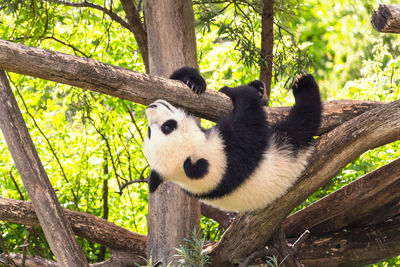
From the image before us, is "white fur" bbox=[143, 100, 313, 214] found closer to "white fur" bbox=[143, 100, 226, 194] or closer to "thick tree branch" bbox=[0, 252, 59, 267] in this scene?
"white fur" bbox=[143, 100, 226, 194]

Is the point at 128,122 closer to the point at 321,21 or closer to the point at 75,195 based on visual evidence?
the point at 75,195

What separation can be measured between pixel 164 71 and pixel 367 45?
8.52 meters

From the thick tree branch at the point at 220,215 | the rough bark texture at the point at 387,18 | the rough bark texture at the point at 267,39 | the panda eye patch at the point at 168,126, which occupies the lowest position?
the thick tree branch at the point at 220,215

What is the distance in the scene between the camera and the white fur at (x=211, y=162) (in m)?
2.34

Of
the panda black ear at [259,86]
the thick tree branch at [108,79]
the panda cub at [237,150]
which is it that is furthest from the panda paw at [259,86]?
the panda cub at [237,150]

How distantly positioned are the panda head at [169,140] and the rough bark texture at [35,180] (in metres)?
0.97

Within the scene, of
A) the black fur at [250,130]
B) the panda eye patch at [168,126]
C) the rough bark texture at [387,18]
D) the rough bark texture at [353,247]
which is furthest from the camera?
the rough bark texture at [353,247]

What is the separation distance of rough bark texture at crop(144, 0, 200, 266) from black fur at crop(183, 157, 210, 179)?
107cm

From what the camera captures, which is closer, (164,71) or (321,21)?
(164,71)

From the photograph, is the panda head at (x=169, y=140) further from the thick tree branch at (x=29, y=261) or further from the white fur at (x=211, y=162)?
the thick tree branch at (x=29, y=261)

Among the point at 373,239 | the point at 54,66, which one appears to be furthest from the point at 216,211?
the point at 54,66

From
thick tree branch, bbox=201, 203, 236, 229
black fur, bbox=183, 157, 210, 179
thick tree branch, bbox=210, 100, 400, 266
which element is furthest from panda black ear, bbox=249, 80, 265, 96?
thick tree branch, bbox=201, 203, 236, 229

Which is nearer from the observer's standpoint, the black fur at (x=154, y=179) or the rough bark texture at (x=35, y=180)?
the black fur at (x=154, y=179)

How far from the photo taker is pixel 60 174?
5.10m
